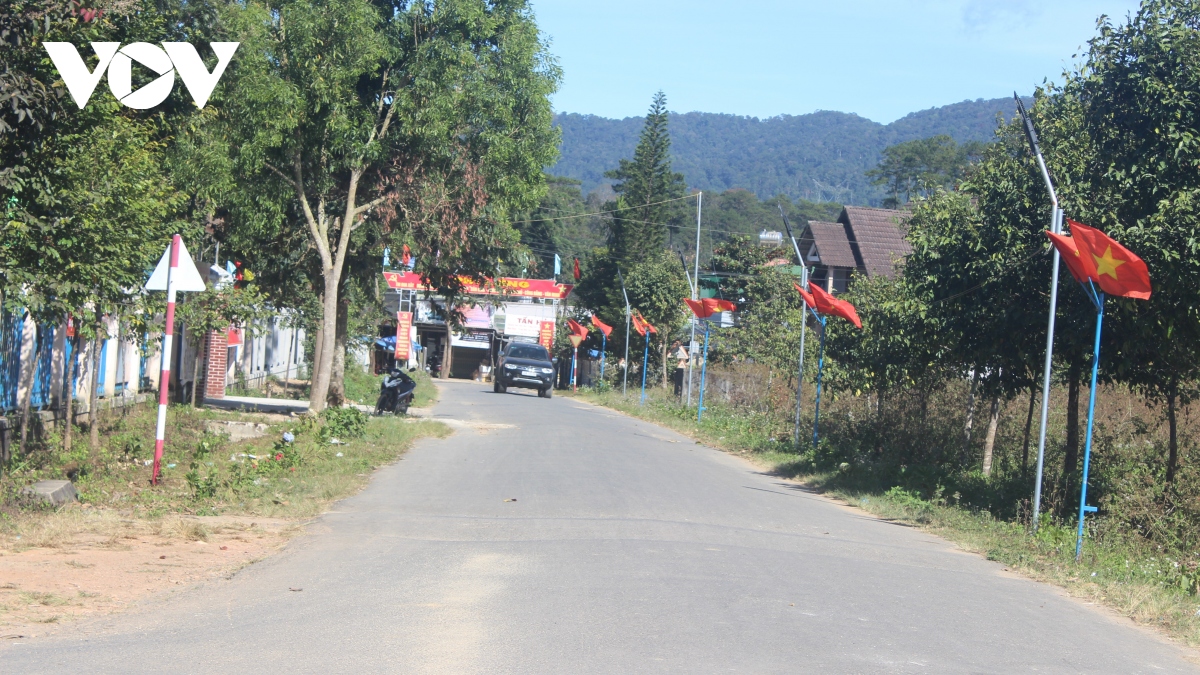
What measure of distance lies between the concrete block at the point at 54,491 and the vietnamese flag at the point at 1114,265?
10.6m

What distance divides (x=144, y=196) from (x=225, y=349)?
53.6ft

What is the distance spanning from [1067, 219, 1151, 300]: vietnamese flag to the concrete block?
10567 millimetres

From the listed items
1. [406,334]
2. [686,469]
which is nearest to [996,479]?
[686,469]

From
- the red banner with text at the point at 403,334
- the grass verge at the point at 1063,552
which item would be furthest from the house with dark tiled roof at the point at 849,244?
the grass verge at the point at 1063,552

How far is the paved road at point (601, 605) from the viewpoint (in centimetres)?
578

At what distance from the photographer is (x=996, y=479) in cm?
1650

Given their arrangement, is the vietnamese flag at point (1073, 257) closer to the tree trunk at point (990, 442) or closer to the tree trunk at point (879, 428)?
the tree trunk at point (990, 442)

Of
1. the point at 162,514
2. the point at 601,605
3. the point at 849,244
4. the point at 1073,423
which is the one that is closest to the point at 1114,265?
the point at 1073,423

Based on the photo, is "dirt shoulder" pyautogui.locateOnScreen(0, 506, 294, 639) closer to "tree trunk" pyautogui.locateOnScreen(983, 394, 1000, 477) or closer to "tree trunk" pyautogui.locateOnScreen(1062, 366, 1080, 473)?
"tree trunk" pyautogui.locateOnScreen(1062, 366, 1080, 473)

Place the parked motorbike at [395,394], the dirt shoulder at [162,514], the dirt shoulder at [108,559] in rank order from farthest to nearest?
1. the parked motorbike at [395,394]
2. the dirt shoulder at [162,514]
3. the dirt shoulder at [108,559]

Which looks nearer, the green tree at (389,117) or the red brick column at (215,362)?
the green tree at (389,117)

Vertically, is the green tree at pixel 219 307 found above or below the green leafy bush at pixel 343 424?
above

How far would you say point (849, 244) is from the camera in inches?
1892

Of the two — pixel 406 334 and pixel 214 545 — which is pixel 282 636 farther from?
pixel 406 334
